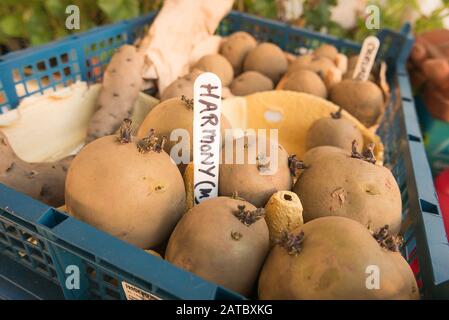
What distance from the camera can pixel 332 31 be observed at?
1.86 metres

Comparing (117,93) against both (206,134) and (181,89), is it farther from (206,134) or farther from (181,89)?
(206,134)

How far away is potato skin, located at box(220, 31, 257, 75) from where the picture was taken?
142 cm

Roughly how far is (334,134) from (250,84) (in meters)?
0.40

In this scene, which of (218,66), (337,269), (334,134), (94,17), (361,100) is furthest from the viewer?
(94,17)

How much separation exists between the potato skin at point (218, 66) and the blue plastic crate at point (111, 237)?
31 centimetres

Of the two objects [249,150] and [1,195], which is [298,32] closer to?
[249,150]

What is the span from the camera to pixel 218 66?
51.0 inches

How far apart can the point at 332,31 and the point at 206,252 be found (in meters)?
1.61

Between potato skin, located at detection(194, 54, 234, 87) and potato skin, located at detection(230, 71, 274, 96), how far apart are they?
29 mm

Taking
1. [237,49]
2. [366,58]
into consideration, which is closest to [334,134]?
[366,58]

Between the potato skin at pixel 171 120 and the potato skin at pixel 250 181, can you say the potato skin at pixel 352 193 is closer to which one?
the potato skin at pixel 250 181

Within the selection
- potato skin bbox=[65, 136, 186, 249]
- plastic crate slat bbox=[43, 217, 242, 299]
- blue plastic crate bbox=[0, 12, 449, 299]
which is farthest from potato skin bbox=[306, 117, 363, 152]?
plastic crate slat bbox=[43, 217, 242, 299]

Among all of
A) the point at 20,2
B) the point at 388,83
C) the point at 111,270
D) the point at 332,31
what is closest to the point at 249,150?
the point at 111,270

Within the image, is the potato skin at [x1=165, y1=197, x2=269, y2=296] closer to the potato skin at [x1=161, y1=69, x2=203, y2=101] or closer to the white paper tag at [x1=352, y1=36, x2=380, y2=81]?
the potato skin at [x1=161, y1=69, x2=203, y2=101]
